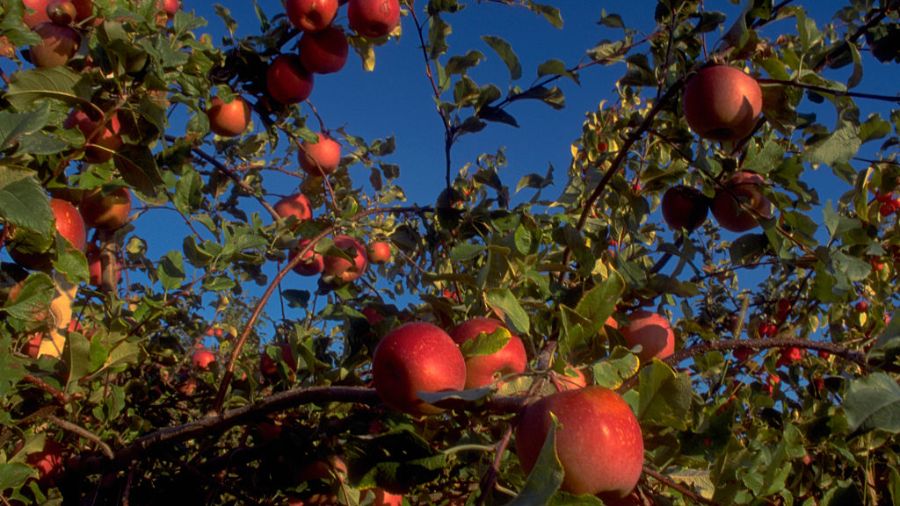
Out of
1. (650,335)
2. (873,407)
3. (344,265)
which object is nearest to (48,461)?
(344,265)

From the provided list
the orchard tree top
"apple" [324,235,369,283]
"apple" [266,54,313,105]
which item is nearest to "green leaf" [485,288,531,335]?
the orchard tree top

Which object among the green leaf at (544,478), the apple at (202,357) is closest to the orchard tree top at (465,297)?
the green leaf at (544,478)

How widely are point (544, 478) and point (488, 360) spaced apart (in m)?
0.55

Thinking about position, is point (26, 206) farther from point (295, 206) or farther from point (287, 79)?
point (295, 206)

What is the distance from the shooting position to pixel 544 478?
0.68 m

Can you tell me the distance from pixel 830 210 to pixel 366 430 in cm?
116

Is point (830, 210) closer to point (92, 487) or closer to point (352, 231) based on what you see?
point (352, 231)

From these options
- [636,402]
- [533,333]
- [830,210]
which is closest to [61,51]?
[533,333]

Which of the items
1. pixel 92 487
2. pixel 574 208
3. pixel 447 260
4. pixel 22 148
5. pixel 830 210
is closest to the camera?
pixel 22 148

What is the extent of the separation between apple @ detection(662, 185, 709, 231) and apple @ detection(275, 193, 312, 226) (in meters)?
1.59

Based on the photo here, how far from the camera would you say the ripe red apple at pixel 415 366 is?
108 centimetres

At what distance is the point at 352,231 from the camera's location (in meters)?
2.29

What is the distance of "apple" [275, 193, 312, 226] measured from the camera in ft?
9.30

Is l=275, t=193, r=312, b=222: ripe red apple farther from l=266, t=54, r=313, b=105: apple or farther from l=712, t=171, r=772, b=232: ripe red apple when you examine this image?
l=712, t=171, r=772, b=232: ripe red apple
